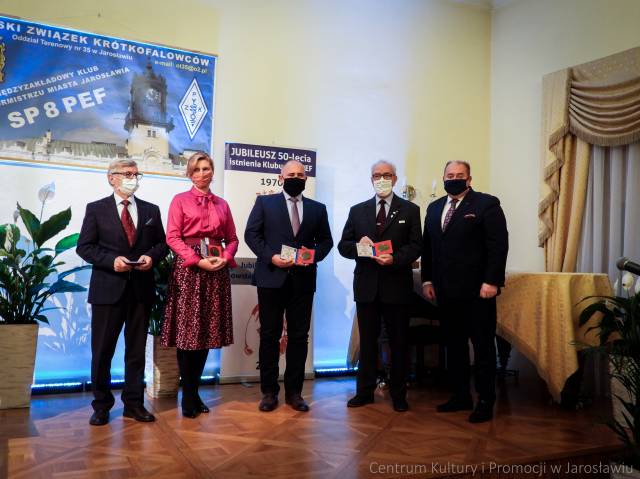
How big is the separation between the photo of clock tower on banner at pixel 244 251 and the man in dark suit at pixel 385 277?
1.06 m

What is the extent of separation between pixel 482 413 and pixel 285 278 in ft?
4.55

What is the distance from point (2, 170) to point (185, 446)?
2.48 meters

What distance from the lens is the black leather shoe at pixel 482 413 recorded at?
335 centimetres

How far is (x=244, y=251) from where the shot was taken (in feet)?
14.6

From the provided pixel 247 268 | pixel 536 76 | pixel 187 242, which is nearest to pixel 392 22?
pixel 536 76

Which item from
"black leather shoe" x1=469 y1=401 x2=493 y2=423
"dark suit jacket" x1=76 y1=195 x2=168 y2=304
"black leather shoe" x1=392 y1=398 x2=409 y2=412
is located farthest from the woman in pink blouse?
"black leather shoe" x1=469 y1=401 x2=493 y2=423

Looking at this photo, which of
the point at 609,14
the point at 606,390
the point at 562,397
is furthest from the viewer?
the point at 609,14

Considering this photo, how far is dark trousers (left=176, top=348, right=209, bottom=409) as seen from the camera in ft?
10.9

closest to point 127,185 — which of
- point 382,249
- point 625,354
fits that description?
point 382,249

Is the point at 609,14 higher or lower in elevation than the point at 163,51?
higher

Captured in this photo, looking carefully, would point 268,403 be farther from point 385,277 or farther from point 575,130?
point 575,130

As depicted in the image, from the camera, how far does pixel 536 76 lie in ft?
17.4

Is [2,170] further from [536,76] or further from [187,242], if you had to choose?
[536,76]

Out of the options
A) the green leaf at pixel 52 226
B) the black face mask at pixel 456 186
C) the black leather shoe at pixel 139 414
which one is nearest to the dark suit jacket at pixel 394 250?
the black face mask at pixel 456 186
